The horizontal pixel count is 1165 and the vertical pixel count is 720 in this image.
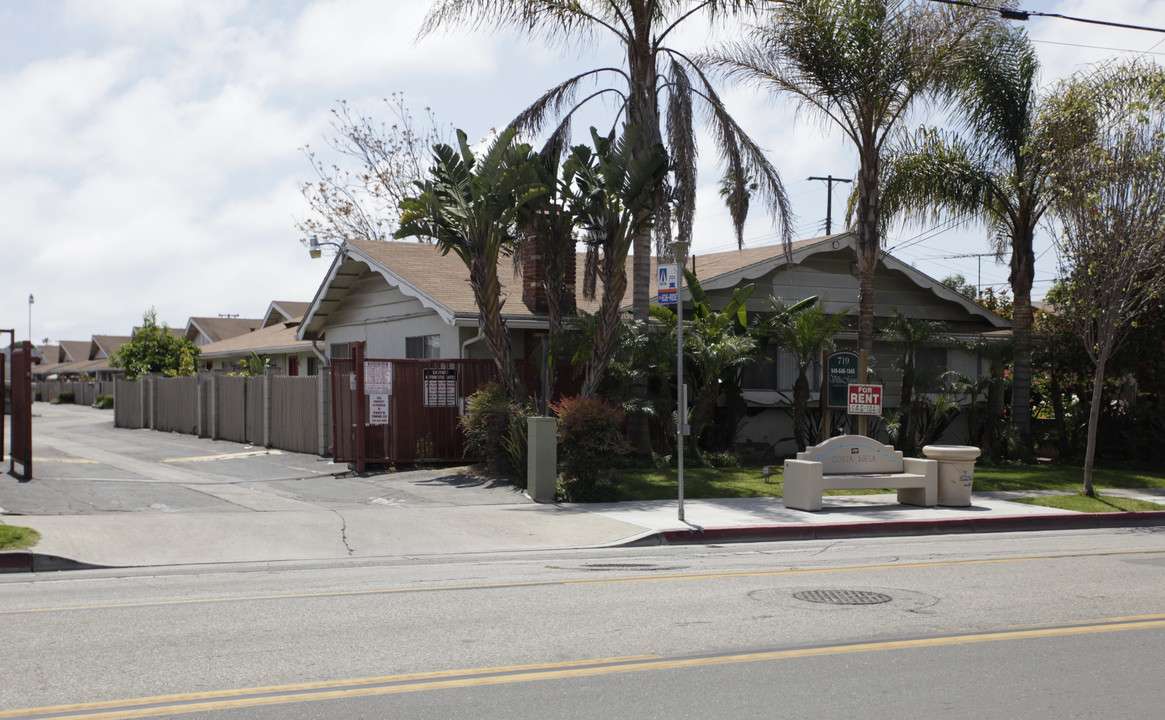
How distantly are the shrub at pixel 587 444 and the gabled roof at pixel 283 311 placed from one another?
29361mm

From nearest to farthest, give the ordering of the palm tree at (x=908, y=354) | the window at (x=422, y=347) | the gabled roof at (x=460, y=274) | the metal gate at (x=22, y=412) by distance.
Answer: the metal gate at (x=22, y=412) < the gabled roof at (x=460, y=274) < the palm tree at (x=908, y=354) < the window at (x=422, y=347)

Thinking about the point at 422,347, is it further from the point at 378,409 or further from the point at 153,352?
the point at 153,352

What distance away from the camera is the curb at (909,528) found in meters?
12.5

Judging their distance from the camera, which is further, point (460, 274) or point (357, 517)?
point (460, 274)

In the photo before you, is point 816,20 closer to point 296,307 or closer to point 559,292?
point 559,292

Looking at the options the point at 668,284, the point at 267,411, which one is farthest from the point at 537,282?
the point at 267,411

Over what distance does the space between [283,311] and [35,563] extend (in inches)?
1372

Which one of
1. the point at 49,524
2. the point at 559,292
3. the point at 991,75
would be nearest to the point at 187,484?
the point at 49,524

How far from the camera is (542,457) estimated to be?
14938 millimetres

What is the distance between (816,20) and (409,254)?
10.0 m

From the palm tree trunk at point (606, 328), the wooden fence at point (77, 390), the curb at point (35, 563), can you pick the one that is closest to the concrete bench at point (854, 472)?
the palm tree trunk at point (606, 328)

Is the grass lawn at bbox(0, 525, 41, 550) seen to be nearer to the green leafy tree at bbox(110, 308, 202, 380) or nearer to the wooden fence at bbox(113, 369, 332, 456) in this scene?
the wooden fence at bbox(113, 369, 332, 456)

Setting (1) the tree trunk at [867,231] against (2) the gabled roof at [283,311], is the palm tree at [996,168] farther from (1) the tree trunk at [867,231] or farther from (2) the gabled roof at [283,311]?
(2) the gabled roof at [283,311]

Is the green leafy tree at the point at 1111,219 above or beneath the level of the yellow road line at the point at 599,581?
above
